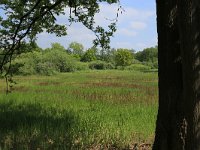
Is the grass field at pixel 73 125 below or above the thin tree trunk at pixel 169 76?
below

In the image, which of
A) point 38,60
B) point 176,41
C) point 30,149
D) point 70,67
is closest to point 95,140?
point 30,149

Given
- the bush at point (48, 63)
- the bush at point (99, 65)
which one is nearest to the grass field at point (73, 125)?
the bush at point (48, 63)

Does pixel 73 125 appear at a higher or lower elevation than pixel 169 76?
lower

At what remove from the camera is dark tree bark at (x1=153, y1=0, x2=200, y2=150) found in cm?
539

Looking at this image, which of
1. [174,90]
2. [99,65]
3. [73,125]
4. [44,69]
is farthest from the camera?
[99,65]

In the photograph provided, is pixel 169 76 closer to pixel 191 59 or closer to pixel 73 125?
pixel 191 59

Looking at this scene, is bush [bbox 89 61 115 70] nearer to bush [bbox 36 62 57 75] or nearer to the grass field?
bush [bbox 36 62 57 75]

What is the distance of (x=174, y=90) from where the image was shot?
6.29m

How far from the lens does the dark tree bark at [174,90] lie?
539 cm

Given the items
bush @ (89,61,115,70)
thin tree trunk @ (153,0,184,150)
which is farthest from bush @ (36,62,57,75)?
thin tree trunk @ (153,0,184,150)

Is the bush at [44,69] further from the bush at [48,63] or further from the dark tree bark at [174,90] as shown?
the dark tree bark at [174,90]

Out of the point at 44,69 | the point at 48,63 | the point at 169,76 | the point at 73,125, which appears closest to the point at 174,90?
the point at 169,76

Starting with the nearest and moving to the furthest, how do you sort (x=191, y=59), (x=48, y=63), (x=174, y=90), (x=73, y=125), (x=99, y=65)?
(x=191, y=59)
(x=174, y=90)
(x=73, y=125)
(x=48, y=63)
(x=99, y=65)

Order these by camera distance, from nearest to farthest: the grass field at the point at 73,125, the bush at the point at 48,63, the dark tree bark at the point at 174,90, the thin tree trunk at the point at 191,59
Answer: the thin tree trunk at the point at 191,59, the dark tree bark at the point at 174,90, the grass field at the point at 73,125, the bush at the point at 48,63
